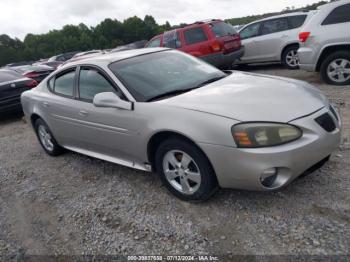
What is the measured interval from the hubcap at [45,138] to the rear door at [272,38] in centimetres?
677

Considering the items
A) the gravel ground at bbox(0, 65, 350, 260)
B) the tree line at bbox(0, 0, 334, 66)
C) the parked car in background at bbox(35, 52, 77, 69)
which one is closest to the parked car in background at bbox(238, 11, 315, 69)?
the gravel ground at bbox(0, 65, 350, 260)

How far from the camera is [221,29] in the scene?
9172 mm

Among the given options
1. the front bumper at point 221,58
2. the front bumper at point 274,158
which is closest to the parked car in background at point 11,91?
the front bumper at point 221,58

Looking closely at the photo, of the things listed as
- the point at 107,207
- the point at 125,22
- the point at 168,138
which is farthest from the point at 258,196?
the point at 125,22

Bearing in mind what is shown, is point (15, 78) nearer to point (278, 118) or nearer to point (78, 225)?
point (78, 225)

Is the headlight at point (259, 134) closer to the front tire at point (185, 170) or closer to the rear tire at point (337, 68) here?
the front tire at point (185, 170)

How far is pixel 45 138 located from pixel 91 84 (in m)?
1.76

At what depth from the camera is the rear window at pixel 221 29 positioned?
906cm

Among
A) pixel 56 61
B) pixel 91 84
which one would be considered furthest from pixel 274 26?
pixel 56 61

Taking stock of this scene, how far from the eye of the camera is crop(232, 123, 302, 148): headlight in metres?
2.62

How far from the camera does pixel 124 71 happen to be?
11.8ft

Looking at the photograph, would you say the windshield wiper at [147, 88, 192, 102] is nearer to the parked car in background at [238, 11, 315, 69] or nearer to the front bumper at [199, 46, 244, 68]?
the front bumper at [199, 46, 244, 68]

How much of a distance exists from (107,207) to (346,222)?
227 cm

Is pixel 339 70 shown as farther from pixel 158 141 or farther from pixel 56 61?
pixel 56 61
